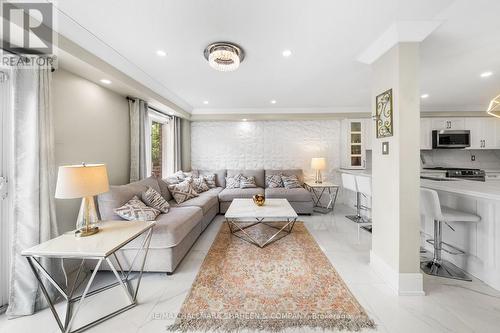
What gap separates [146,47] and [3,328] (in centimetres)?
271

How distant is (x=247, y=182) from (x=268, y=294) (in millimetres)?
3092

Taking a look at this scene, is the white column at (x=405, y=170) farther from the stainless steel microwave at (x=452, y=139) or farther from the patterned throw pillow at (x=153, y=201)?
the stainless steel microwave at (x=452, y=139)

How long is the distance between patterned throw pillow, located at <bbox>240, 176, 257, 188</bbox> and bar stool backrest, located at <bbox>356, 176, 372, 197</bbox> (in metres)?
2.24

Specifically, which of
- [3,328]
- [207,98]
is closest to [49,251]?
[3,328]

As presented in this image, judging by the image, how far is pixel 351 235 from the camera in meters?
3.17

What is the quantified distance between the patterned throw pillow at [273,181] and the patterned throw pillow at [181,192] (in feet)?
6.02

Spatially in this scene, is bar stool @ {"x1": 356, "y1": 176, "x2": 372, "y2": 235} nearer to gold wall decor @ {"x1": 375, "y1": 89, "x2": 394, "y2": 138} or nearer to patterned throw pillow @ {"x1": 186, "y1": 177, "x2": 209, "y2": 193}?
gold wall decor @ {"x1": 375, "y1": 89, "x2": 394, "y2": 138}

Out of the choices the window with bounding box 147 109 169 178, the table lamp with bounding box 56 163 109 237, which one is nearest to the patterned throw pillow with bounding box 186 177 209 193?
the window with bounding box 147 109 169 178

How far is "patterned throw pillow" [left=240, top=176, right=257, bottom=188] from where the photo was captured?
4.75m

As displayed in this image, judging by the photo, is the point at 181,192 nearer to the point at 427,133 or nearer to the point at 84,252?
the point at 84,252

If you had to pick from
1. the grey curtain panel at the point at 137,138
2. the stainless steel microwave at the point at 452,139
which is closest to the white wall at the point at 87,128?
the grey curtain panel at the point at 137,138

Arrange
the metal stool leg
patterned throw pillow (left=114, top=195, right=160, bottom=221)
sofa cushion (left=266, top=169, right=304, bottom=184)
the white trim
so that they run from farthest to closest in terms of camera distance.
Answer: sofa cushion (left=266, top=169, right=304, bottom=184) < patterned throw pillow (left=114, top=195, right=160, bottom=221) < the metal stool leg < the white trim

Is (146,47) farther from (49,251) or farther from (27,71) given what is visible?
(49,251)

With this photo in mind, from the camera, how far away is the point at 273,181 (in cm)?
489
